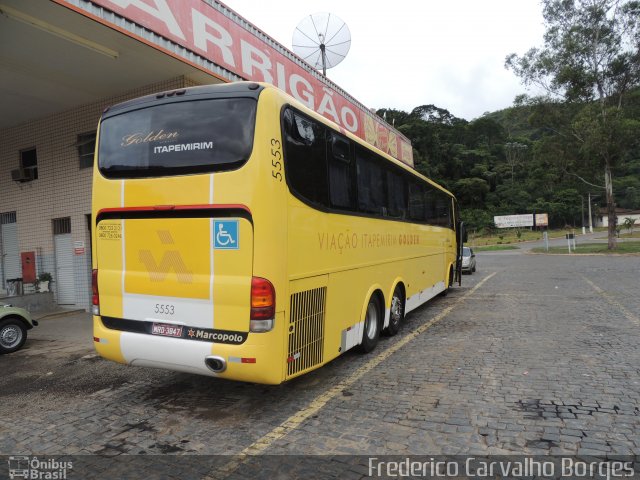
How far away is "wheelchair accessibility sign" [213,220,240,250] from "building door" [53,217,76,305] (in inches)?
354

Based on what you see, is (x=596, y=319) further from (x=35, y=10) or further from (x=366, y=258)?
(x=35, y=10)

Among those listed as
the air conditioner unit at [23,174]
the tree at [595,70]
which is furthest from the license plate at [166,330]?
the tree at [595,70]

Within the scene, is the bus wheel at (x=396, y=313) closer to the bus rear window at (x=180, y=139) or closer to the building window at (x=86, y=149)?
the bus rear window at (x=180, y=139)

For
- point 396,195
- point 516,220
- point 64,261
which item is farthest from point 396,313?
point 516,220

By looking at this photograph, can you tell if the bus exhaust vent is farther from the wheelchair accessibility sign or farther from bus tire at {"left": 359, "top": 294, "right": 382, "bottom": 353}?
bus tire at {"left": 359, "top": 294, "right": 382, "bottom": 353}

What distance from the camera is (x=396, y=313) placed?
7.54 metres

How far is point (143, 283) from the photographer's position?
4.36 m

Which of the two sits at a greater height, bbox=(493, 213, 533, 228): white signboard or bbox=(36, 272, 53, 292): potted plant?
bbox=(493, 213, 533, 228): white signboard

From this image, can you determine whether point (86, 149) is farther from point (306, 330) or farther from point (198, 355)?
point (306, 330)

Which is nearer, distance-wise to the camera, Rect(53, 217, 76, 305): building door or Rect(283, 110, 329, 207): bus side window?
Rect(283, 110, 329, 207): bus side window

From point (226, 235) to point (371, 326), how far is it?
3206 mm

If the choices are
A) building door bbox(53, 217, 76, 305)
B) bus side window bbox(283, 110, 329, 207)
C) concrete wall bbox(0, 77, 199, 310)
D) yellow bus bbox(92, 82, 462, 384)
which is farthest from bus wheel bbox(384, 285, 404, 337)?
building door bbox(53, 217, 76, 305)

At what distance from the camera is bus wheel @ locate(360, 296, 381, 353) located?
6176mm

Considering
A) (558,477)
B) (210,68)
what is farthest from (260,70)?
(558,477)
